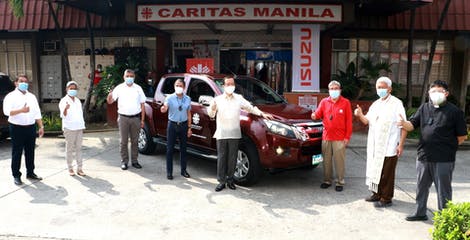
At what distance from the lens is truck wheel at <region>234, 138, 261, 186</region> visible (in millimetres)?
6215

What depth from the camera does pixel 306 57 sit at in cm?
1106

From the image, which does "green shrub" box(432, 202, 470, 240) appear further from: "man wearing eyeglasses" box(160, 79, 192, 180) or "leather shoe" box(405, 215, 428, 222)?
"man wearing eyeglasses" box(160, 79, 192, 180)

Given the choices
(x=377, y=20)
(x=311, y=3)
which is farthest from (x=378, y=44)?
(x=311, y=3)

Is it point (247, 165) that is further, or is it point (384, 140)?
point (247, 165)

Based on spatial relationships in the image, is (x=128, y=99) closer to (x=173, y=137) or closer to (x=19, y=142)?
(x=173, y=137)

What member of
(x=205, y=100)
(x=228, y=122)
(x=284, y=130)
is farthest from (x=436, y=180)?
(x=205, y=100)

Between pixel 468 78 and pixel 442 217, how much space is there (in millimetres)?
12038

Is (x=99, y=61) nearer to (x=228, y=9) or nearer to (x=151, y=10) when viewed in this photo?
(x=151, y=10)

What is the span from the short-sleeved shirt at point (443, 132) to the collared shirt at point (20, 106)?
5821 mm

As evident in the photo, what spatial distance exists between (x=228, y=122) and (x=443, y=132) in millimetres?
2877

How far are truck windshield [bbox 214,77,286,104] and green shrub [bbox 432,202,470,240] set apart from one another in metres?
3.98

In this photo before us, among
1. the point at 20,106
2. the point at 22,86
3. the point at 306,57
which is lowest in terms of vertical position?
the point at 20,106

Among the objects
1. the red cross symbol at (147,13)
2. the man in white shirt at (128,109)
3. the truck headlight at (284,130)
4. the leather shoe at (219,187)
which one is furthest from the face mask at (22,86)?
the red cross symbol at (147,13)

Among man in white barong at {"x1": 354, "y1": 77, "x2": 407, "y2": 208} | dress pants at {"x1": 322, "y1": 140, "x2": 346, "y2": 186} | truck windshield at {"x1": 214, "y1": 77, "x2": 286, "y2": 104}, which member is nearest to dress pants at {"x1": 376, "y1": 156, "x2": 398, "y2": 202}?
man in white barong at {"x1": 354, "y1": 77, "x2": 407, "y2": 208}
